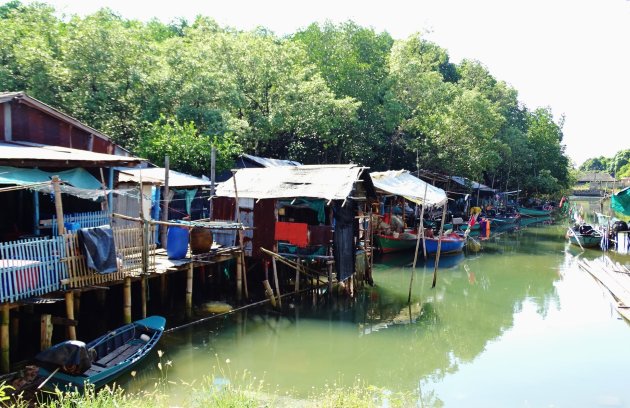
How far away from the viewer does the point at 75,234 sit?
31.5ft

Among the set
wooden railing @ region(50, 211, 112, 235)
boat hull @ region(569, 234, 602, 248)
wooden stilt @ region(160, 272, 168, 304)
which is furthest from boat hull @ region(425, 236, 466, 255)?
wooden railing @ region(50, 211, 112, 235)

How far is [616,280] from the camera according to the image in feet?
57.0

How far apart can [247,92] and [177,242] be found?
620 inches

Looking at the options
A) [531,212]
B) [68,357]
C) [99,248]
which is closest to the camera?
[68,357]

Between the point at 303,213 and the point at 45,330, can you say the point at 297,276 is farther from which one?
the point at 45,330

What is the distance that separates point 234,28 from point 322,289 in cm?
2403

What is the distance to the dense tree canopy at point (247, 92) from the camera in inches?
760

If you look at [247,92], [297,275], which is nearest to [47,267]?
[297,275]

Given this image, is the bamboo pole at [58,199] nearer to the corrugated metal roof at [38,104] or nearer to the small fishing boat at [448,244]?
the corrugated metal roof at [38,104]

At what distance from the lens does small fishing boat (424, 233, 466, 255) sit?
74.9 ft

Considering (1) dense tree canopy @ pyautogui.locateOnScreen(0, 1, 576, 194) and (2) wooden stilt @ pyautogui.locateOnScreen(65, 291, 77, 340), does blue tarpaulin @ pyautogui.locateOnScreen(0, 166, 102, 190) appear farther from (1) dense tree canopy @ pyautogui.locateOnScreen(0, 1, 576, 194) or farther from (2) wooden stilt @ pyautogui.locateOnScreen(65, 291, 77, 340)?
(1) dense tree canopy @ pyautogui.locateOnScreen(0, 1, 576, 194)

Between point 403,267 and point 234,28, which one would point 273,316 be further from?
point 234,28

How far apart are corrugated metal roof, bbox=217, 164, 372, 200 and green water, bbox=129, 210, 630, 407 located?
142 inches

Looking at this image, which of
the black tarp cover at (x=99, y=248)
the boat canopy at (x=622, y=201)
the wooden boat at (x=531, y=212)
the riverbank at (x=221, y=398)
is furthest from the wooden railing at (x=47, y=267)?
the wooden boat at (x=531, y=212)
